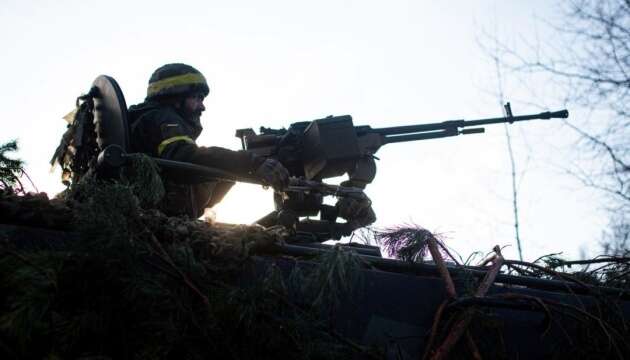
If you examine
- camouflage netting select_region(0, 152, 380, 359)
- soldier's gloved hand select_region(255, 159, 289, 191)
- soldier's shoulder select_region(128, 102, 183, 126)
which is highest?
soldier's shoulder select_region(128, 102, 183, 126)

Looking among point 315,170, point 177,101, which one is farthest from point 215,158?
point 315,170

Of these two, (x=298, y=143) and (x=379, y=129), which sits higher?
(x=379, y=129)

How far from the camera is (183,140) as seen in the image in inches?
181

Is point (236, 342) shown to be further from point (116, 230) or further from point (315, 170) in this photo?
point (315, 170)

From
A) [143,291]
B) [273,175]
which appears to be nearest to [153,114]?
[273,175]

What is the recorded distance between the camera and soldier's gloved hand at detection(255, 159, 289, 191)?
179 inches

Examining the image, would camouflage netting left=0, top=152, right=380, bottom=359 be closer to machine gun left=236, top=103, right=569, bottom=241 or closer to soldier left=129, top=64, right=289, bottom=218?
soldier left=129, top=64, right=289, bottom=218

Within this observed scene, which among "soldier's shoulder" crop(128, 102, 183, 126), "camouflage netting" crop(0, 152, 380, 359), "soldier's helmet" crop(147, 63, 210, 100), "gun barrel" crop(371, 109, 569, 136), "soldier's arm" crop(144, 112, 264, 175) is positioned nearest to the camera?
"camouflage netting" crop(0, 152, 380, 359)

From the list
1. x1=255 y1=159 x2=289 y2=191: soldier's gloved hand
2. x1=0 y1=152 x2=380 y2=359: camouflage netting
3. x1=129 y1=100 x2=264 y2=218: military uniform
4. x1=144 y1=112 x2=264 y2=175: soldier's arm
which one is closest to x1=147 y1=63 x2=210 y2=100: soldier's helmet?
x1=129 y1=100 x2=264 y2=218: military uniform

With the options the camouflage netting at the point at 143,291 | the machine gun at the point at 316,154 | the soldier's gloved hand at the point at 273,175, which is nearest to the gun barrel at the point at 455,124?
the machine gun at the point at 316,154

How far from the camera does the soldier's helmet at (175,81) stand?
205 inches

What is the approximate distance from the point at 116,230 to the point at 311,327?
0.63m

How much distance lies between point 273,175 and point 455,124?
12.4ft

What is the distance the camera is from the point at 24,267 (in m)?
1.74
